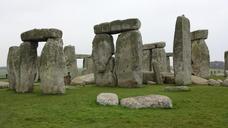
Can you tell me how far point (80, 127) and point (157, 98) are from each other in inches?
124

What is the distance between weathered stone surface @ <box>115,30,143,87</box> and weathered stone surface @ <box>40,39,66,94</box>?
4.32 m

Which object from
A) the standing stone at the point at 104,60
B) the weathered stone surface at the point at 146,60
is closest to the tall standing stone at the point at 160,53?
A: the weathered stone surface at the point at 146,60

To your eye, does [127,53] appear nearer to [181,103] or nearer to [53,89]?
[53,89]

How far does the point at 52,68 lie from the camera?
46.0ft

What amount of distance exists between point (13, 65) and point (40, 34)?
278 cm

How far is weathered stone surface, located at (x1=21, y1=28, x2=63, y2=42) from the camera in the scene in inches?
555

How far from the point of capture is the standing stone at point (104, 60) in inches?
732

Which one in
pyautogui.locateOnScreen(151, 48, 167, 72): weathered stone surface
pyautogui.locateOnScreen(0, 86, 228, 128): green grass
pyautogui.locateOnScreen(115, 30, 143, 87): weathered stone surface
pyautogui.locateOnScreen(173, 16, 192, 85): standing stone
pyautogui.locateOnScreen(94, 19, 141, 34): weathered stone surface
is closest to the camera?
pyautogui.locateOnScreen(0, 86, 228, 128): green grass

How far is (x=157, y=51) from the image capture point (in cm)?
2802

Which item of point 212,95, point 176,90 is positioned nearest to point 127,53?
point 176,90

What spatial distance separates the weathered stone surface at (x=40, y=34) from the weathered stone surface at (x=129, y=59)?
4.41 m

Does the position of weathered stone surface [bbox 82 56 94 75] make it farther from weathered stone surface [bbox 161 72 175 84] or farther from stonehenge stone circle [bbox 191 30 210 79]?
weathered stone surface [bbox 161 72 175 84]

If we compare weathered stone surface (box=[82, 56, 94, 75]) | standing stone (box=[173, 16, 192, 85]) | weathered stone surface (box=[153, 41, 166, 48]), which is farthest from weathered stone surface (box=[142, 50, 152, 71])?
standing stone (box=[173, 16, 192, 85])

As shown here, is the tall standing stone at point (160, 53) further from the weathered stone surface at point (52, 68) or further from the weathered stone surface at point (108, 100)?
the weathered stone surface at point (108, 100)
